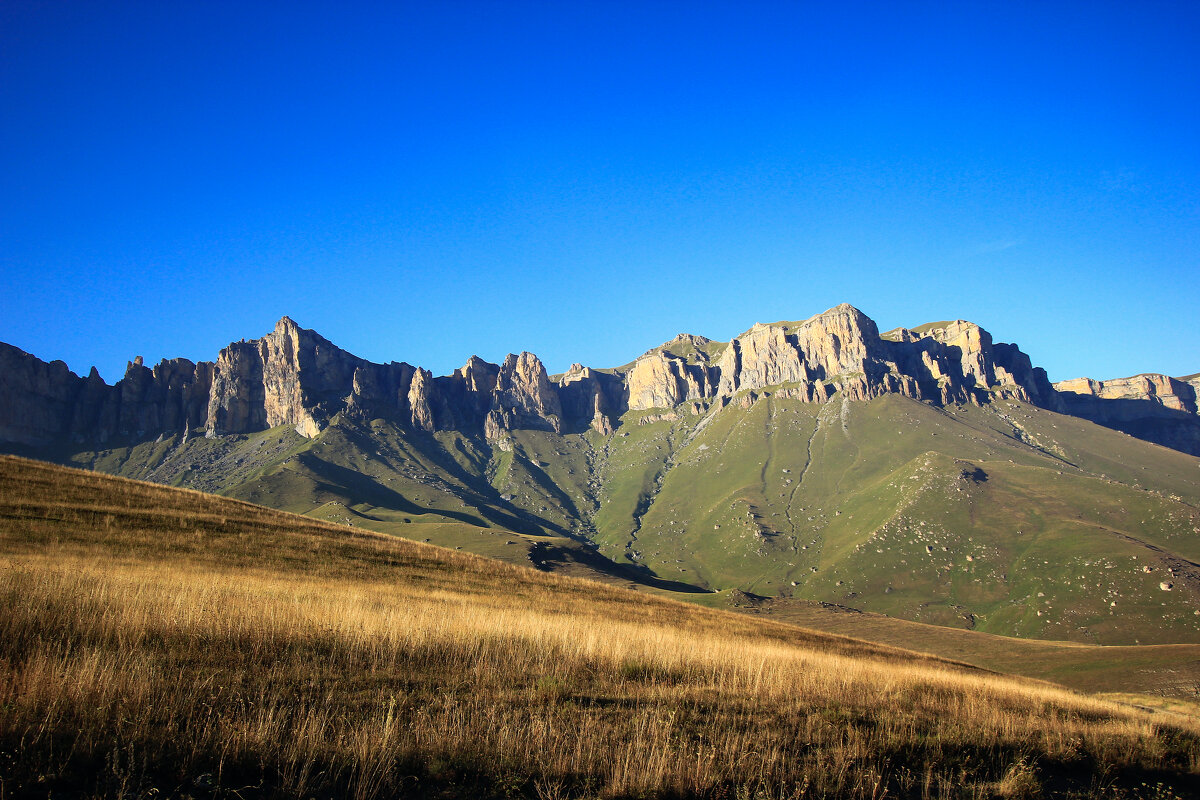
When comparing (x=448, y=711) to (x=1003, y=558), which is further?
(x=1003, y=558)

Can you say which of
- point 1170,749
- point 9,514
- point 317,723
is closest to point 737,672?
point 1170,749

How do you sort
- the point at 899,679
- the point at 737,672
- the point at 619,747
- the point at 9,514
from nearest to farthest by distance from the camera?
the point at 619,747 → the point at 737,672 → the point at 899,679 → the point at 9,514

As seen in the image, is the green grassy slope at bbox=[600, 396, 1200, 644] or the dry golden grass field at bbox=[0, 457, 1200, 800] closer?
the dry golden grass field at bbox=[0, 457, 1200, 800]

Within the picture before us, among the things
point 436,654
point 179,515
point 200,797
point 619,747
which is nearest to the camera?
point 200,797

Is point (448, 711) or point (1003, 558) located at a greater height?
point (448, 711)

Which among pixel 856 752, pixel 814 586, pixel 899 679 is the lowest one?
pixel 814 586

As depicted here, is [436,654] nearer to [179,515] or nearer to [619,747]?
[619,747]

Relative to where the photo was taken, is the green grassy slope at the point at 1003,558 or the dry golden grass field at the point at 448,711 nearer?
the dry golden grass field at the point at 448,711

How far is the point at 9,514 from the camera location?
21.4m

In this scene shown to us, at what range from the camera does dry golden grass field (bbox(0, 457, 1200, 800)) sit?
5773mm

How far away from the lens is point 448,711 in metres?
7.62

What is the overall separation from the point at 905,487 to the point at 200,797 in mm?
206150

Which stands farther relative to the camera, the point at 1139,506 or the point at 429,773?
the point at 1139,506

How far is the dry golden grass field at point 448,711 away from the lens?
5773 millimetres
